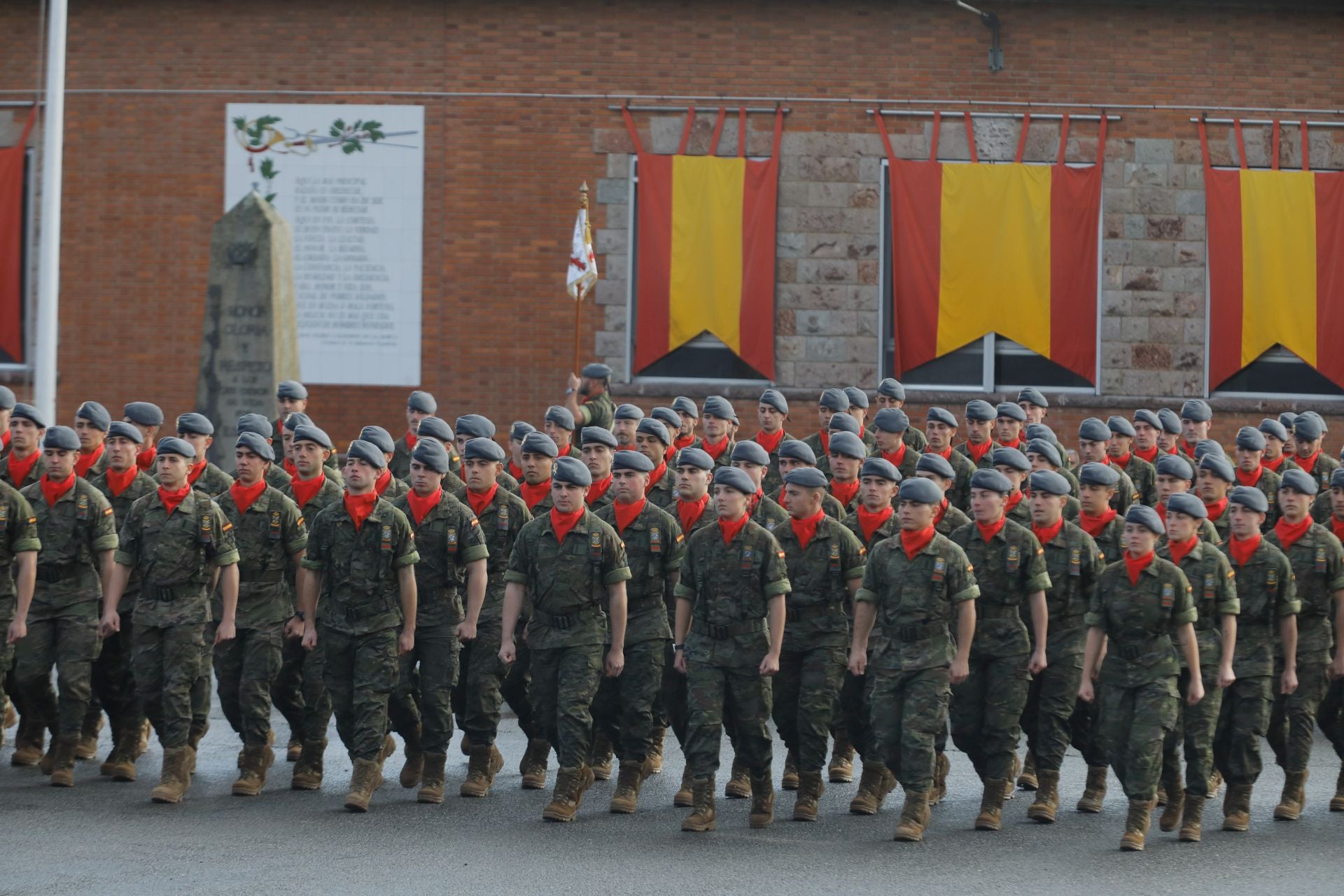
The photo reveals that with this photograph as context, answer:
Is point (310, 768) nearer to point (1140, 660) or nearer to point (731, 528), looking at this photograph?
Result: point (731, 528)

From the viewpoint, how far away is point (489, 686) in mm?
9898

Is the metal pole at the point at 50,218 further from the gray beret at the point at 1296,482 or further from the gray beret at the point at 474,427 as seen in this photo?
the gray beret at the point at 1296,482

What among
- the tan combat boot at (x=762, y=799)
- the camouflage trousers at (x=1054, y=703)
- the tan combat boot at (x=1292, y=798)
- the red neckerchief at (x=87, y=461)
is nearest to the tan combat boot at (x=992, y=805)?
the camouflage trousers at (x=1054, y=703)

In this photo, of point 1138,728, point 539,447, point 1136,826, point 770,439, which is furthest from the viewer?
point 770,439

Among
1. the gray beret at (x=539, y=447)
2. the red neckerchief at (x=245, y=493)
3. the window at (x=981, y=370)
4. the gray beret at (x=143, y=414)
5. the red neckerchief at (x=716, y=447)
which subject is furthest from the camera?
the window at (x=981, y=370)

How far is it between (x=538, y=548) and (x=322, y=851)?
6.54 feet

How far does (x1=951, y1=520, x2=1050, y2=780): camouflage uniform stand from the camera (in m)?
9.35

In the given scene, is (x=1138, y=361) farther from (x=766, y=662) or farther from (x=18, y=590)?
(x=18, y=590)

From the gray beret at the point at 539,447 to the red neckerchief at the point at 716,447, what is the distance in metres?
2.56

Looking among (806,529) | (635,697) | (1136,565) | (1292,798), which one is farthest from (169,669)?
(1292,798)

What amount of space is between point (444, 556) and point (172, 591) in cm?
146

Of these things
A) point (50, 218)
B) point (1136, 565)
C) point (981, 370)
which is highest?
point (50, 218)

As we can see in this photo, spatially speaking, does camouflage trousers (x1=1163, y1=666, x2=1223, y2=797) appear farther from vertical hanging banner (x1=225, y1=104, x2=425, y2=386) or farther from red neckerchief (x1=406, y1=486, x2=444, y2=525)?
vertical hanging banner (x1=225, y1=104, x2=425, y2=386)

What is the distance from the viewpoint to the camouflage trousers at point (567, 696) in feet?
30.4
